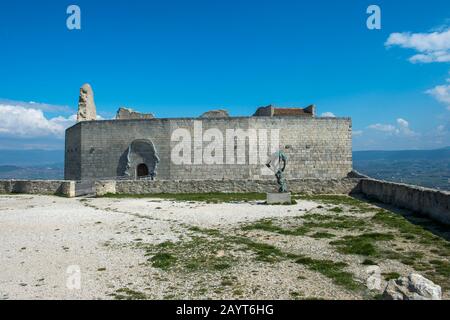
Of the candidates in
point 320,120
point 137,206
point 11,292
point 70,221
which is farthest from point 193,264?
point 320,120

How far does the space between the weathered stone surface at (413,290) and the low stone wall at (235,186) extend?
45.5ft

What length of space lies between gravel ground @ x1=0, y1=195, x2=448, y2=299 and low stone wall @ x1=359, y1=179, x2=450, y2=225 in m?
3.05

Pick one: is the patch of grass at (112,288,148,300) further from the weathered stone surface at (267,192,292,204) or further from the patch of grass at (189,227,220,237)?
the weathered stone surface at (267,192,292,204)

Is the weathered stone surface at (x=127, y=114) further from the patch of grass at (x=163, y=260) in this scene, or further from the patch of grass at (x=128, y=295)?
the patch of grass at (x=128, y=295)

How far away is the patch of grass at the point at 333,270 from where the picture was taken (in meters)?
5.24

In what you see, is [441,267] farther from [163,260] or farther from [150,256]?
[150,256]

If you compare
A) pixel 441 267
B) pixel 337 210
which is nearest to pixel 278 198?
pixel 337 210

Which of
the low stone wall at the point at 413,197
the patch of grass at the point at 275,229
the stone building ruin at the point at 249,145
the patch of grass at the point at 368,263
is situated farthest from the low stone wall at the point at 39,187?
the patch of grass at the point at 368,263

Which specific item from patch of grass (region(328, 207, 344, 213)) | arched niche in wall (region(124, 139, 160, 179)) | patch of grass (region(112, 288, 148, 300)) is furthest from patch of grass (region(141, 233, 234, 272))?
arched niche in wall (region(124, 139, 160, 179))

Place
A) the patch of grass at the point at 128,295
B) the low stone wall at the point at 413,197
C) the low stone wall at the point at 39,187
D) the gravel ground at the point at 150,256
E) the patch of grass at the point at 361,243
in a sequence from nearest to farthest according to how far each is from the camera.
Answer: the patch of grass at the point at 128,295 < the gravel ground at the point at 150,256 < the patch of grass at the point at 361,243 < the low stone wall at the point at 413,197 < the low stone wall at the point at 39,187

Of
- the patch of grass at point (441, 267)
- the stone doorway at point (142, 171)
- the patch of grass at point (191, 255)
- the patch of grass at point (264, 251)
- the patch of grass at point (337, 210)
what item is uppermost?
the stone doorway at point (142, 171)

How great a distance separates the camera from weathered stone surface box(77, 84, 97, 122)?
2833 cm

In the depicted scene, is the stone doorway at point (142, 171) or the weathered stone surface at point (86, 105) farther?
the weathered stone surface at point (86, 105)

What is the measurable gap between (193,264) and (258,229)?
3393 millimetres
